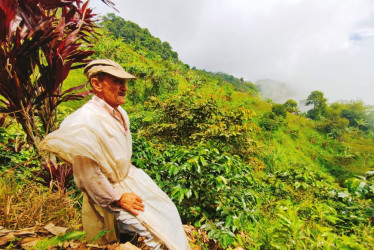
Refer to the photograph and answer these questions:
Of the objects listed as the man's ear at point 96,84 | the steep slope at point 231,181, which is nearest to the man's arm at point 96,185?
the man's ear at point 96,84

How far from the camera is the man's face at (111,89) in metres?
1.27

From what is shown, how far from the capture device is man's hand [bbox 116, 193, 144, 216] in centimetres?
119

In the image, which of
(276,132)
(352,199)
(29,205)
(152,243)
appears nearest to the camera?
(152,243)

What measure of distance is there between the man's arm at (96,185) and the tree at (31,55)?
85 cm

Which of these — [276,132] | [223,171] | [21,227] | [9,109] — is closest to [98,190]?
[21,227]

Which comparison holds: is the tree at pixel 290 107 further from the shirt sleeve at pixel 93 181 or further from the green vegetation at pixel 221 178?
the shirt sleeve at pixel 93 181

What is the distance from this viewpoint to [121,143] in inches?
50.8

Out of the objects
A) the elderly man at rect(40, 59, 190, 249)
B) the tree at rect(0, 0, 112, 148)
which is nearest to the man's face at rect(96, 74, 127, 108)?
the elderly man at rect(40, 59, 190, 249)

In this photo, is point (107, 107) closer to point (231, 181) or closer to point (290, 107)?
point (231, 181)

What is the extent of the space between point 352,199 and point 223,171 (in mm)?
1588

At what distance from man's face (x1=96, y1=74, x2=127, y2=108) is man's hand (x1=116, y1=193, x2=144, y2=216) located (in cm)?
61

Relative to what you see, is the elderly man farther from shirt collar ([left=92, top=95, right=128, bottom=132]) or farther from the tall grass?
the tall grass

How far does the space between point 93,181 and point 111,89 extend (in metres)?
0.59

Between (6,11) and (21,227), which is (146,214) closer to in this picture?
(21,227)
